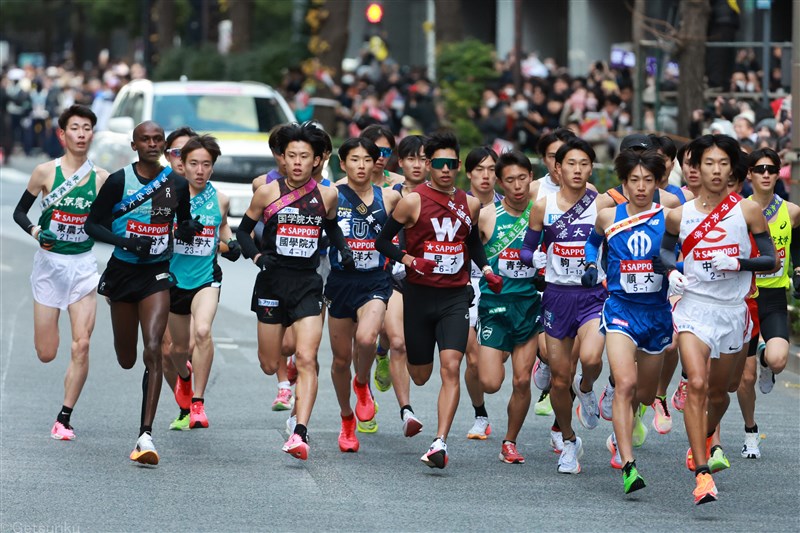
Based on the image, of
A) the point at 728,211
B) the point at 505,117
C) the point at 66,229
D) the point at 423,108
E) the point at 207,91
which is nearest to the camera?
the point at 728,211

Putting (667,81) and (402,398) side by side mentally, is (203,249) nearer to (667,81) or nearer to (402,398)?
(402,398)

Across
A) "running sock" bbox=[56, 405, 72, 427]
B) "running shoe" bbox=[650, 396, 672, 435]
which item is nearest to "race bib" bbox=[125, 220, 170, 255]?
"running sock" bbox=[56, 405, 72, 427]

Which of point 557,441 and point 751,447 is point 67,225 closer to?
point 557,441

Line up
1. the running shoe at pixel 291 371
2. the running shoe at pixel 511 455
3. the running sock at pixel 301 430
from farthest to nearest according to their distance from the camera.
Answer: the running shoe at pixel 291 371, the running shoe at pixel 511 455, the running sock at pixel 301 430

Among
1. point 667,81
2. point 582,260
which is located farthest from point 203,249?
point 667,81

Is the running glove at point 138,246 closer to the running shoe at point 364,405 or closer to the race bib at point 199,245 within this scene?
the race bib at point 199,245

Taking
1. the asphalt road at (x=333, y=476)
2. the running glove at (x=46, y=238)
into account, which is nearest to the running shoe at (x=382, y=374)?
the asphalt road at (x=333, y=476)

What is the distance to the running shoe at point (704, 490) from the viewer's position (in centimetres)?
855

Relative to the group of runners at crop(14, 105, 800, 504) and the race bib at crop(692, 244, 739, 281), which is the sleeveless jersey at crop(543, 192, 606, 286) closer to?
the group of runners at crop(14, 105, 800, 504)

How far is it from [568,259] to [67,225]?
3.29 meters

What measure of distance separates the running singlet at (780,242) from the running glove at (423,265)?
207cm

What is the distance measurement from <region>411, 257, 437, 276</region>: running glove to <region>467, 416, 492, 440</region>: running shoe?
5.17 ft

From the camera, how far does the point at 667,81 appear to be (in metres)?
24.0

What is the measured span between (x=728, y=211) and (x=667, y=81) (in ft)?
49.9
